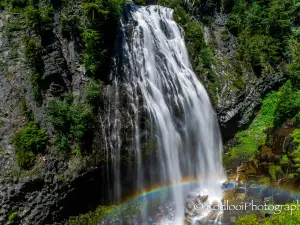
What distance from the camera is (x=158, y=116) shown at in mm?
15031

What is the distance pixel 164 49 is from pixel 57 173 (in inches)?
332

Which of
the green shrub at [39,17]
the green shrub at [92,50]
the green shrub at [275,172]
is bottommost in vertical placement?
the green shrub at [275,172]

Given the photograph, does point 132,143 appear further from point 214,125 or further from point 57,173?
point 214,125

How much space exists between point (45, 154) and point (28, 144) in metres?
0.77

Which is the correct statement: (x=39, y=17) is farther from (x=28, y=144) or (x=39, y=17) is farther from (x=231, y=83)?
(x=231, y=83)

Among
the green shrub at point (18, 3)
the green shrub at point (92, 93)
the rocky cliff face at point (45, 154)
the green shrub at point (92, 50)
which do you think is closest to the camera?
the rocky cliff face at point (45, 154)

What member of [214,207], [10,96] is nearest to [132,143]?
[214,207]

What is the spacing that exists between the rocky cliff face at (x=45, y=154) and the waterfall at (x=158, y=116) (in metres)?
0.95

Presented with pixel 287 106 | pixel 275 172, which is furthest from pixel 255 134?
pixel 275 172

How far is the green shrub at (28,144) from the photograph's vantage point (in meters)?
12.7

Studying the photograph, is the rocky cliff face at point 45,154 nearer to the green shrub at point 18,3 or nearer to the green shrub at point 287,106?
the green shrub at point 18,3

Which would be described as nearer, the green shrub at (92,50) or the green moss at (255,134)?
the green shrub at (92,50)

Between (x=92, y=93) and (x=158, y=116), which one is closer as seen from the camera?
(x=92, y=93)

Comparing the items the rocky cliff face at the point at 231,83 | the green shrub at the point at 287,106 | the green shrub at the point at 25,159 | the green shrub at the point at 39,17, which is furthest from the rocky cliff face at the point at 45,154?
the green shrub at the point at 287,106
